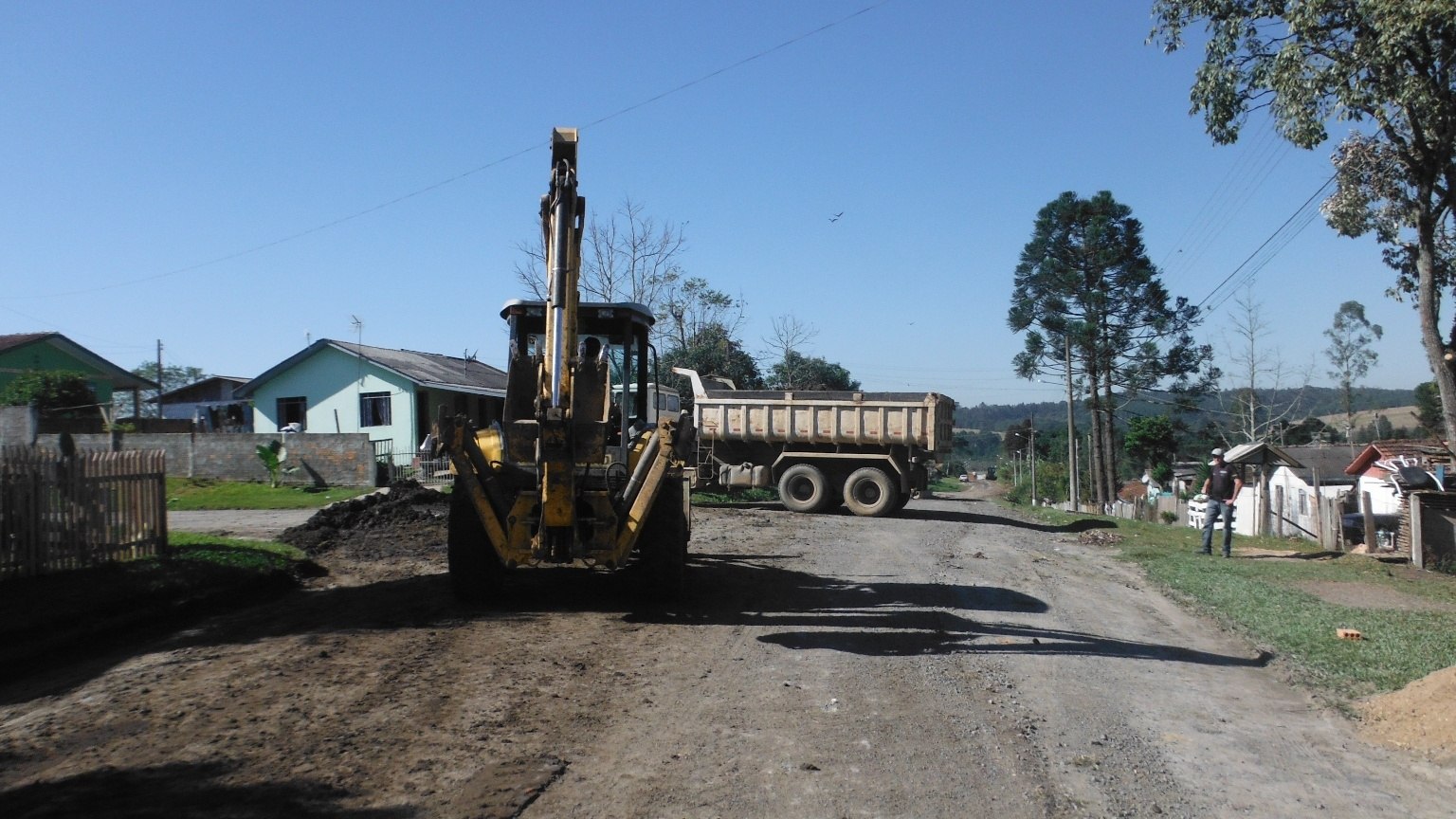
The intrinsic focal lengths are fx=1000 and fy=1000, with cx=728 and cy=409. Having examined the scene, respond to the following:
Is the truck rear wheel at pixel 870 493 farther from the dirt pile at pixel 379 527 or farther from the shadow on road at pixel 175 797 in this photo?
the shadow on road at pixel 175 797

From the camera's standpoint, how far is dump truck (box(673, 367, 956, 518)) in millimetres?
22641

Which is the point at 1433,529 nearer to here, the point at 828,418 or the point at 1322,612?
the point at 1322,612

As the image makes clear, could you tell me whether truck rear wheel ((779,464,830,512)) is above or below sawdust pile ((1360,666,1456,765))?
above

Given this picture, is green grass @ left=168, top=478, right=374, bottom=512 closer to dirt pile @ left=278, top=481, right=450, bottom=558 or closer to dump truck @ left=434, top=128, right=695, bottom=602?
dirt pile @ left=278, top=481, right=450, bottom=558

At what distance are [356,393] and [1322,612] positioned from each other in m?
29.4

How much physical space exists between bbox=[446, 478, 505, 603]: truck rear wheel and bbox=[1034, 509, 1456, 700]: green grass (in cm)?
694

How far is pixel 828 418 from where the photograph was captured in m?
23.0

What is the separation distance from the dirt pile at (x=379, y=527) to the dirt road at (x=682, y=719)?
12.4 ft

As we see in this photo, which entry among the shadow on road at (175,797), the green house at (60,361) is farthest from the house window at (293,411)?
the shadow on road at (175,797)

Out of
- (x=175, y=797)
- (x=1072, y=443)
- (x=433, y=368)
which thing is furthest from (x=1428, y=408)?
(x=175, y=797)

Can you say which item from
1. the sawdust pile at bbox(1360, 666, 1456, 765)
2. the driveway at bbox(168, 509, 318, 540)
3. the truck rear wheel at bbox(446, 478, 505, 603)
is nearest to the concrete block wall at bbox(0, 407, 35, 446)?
the driveway at bbox(168, 509, 318, 540)

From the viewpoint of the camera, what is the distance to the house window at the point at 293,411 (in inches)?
1341

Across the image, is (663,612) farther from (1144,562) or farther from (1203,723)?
(1144,562)

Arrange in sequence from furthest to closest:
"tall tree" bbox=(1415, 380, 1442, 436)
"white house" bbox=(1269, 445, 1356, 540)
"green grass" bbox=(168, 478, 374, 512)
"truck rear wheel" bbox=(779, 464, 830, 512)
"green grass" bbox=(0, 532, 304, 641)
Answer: "tall tree" bbox=(1415, 380, 1442, 436), "white house" bbox=(1269, 445, 1356, 540), "truck rear wheel" bbox=(779, 464, 830, 512), "green grass" bbox=(168, 478, 374, 512), "green grass" bbox=(0, 532, 304, 641)
